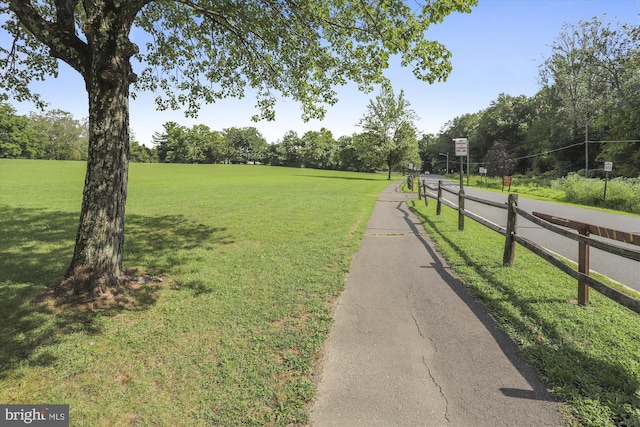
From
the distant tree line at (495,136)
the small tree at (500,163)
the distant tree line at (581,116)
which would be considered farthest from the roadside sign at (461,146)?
the small tree at (500,163)

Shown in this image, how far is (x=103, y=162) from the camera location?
14.9ft

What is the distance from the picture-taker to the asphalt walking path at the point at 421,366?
2500mm

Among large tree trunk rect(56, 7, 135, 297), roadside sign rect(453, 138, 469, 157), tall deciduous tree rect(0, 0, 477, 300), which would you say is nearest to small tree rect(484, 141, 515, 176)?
roadside sign rect(453, 138, 469, 157)

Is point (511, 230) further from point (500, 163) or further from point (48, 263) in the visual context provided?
point (500, 163)

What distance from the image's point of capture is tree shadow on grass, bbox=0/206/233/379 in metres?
3.55

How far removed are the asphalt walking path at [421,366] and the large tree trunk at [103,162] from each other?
3.66 meters

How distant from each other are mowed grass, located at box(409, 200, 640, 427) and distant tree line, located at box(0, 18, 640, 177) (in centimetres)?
560

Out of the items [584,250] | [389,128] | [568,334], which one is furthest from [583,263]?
[389,128]

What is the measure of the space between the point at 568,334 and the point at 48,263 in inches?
347

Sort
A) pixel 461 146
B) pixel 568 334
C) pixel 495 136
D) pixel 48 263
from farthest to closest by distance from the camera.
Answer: pixel 495 136
pixel 461 146
pixel 48 263
pixel 568 334

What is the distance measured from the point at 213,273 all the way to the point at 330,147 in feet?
320

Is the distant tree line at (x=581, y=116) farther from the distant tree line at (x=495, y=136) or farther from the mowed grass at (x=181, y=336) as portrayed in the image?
the mowed grass at (x=181, y=336)

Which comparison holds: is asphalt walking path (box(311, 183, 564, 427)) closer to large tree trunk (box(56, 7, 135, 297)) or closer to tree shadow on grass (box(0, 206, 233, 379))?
tree shadow on grass (box(0, 206, 233, 379))

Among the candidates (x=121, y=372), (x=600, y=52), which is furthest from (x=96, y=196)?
(x=600, y=52)
